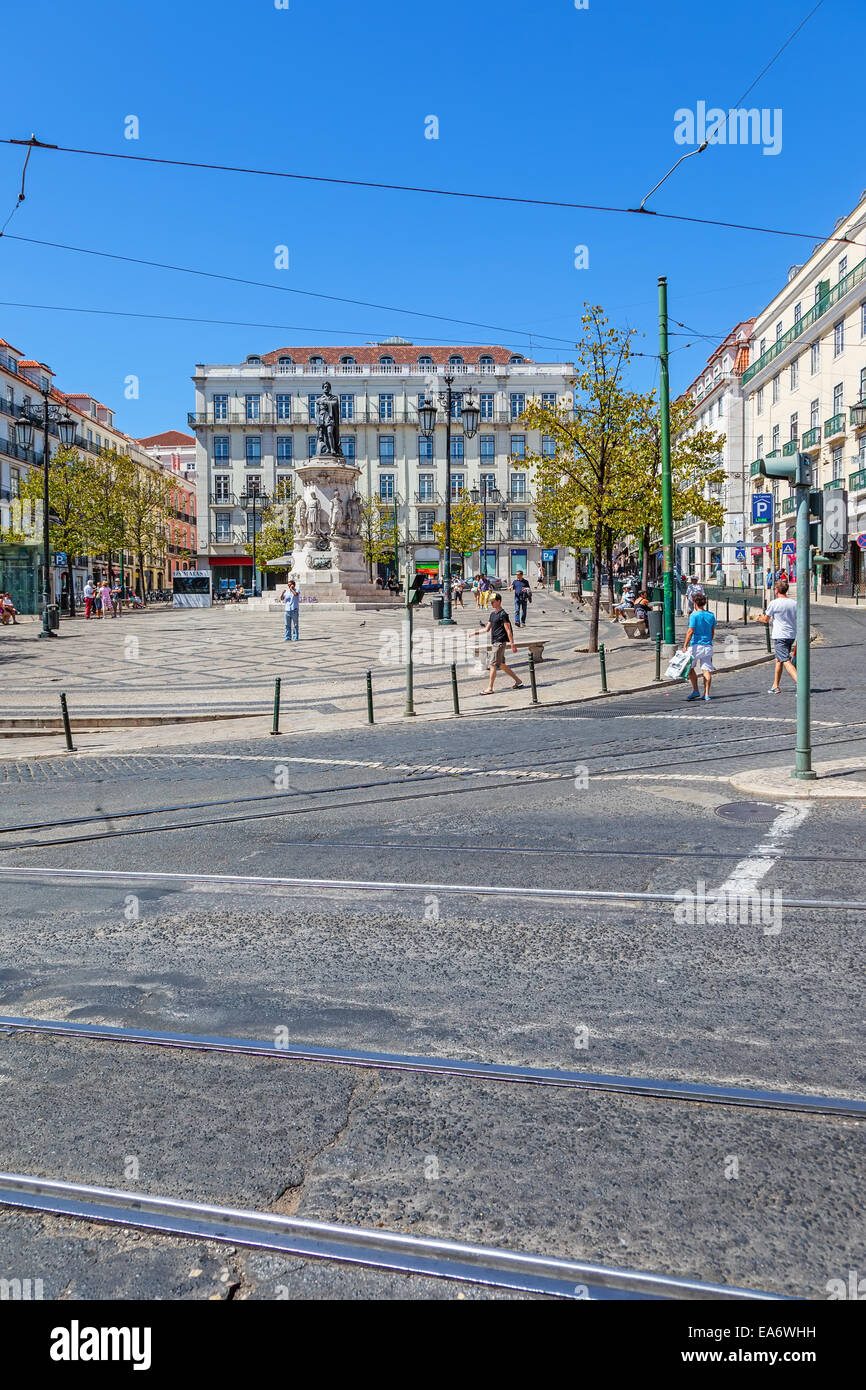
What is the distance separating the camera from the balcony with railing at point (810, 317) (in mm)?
43500

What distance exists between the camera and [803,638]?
8500 millimetres

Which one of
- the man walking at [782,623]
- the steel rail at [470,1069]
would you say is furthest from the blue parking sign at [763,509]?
the steel rail at [470,1069]

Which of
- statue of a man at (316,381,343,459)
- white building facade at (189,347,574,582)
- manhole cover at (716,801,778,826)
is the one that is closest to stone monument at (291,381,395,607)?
statue of a man at (316,381,343,459)

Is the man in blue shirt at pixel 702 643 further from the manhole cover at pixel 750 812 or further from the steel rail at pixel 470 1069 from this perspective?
the steel rail at pixel 470 1069

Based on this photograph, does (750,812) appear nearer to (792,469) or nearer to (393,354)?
(792,469)

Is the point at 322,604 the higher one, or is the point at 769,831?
the point at 322,604

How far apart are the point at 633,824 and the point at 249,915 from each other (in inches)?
→ 127

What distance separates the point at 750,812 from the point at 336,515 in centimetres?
3537

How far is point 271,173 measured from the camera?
11469 millimetres

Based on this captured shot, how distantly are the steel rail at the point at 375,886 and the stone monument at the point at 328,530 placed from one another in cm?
3417

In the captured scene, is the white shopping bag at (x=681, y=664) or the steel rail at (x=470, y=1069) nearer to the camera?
the steel rail at (x=470, y=1069)
